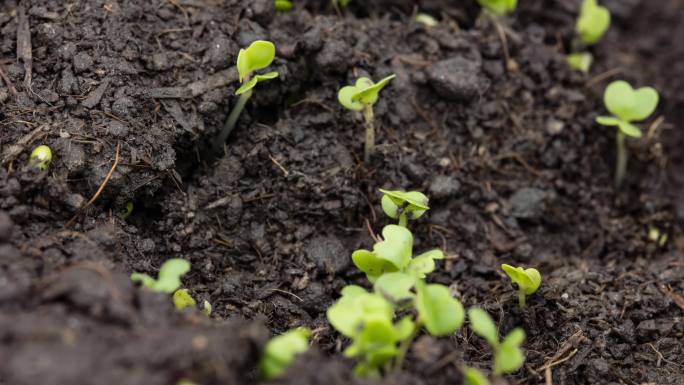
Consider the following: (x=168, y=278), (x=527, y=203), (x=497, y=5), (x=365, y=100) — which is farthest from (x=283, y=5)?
(x=168, y=278)

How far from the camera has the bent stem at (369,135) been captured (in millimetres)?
2178

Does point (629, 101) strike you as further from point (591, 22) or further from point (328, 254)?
point (328, 254)

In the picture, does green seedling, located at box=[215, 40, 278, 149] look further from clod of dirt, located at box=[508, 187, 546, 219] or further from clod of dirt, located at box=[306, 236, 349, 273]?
clod of dirt, located at box=[508, 187, 546, 219]

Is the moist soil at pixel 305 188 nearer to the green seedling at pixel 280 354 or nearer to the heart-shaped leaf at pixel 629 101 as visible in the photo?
the green seedling at pixel 280 354

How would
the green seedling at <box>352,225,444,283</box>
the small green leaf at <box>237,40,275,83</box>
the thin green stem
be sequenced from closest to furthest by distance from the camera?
1. the thin green stem
2. the green seedling at <box>352,225,444,283</box>
3. the small green leaf at <box>237,40,275,83</box>

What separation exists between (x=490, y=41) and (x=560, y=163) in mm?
539

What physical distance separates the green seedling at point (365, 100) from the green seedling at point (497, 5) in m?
0.75

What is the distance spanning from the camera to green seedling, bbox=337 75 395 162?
202cm

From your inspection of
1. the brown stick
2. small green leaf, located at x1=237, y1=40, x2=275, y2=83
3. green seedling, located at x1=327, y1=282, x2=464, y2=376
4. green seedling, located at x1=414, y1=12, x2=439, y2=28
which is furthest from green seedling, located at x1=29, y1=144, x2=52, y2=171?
green seedling, located at x1=414, y1=12, x2=439, y2=28

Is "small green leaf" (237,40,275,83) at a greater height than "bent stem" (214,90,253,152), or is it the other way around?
"small green leaf" (237,40,275,83)

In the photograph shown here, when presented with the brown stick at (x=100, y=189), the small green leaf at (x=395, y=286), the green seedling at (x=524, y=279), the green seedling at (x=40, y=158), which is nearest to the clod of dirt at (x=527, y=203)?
the green seedling at (x=524, y=279)

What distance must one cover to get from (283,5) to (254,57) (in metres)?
0.51

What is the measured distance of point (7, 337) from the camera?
4.36 feet

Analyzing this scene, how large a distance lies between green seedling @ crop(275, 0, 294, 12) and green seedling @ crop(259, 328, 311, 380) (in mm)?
1393
